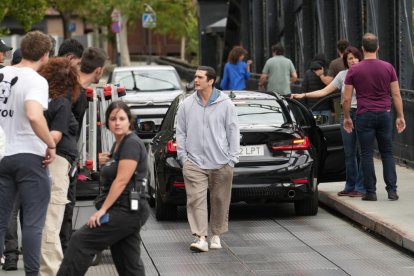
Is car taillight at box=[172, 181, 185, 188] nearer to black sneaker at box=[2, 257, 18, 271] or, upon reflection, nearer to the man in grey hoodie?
the man in grey hoodie

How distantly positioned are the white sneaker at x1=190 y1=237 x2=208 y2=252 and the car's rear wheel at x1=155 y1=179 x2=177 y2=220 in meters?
2.13

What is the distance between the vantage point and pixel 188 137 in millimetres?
11984

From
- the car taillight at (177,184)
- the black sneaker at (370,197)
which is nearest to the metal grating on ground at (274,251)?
the car taillight at (177,184)

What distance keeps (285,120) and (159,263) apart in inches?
132

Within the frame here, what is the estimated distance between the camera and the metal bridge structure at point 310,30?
20688 millimetres

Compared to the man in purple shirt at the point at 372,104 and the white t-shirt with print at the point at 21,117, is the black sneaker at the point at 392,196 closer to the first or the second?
the man in purple shirt at the point at 372,104

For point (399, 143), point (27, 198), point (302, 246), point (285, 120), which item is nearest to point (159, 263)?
point (302, 246)

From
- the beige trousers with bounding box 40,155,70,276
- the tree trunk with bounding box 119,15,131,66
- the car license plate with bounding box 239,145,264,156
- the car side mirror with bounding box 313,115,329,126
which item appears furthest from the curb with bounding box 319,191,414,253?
the tree trunk with bounding box 119,15,131,66

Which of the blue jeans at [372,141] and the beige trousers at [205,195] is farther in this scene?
the blue jeans at [372,141]

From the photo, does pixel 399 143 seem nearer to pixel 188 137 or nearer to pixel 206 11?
pixel 188 137

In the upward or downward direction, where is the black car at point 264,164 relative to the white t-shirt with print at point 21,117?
downward

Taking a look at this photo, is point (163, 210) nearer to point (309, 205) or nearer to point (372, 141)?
point (309, 205)

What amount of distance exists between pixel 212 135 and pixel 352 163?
361cm

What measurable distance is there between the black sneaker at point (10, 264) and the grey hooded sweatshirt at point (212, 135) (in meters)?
2.08
